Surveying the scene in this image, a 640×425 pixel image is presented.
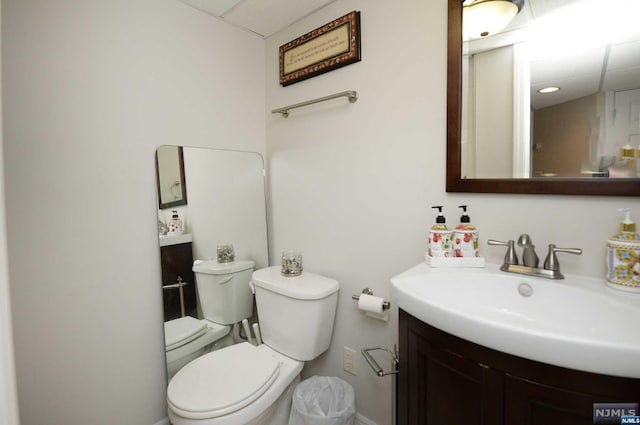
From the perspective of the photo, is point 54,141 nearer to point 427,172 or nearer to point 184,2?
point 184,2

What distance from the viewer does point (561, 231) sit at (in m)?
1.03

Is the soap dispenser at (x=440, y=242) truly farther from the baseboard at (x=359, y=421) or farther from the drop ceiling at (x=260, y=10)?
the drop ceiling at (x=260, y=10)

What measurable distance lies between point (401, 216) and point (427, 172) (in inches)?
8.6

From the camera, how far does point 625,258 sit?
87cm

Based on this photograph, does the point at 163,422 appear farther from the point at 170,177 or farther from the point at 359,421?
the point at 170,177

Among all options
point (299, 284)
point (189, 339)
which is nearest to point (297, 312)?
point (299, 284)

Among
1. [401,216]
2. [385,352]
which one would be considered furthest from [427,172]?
[385,352]

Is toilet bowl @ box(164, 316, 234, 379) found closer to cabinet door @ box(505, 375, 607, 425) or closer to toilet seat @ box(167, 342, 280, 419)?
toilet seat @ box(167, 342, 280, 419)

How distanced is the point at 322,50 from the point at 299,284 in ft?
3.96

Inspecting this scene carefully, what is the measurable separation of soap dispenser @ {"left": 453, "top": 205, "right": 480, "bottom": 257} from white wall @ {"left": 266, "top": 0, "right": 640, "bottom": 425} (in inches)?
3.2

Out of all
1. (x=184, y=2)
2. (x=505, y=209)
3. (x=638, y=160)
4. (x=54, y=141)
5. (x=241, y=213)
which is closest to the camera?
(x=638, y=160)

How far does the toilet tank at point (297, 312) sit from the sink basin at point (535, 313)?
0.56m

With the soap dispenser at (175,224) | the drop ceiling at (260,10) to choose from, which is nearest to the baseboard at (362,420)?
the soap dispenser at (175,224)

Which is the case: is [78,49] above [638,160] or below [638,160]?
above
